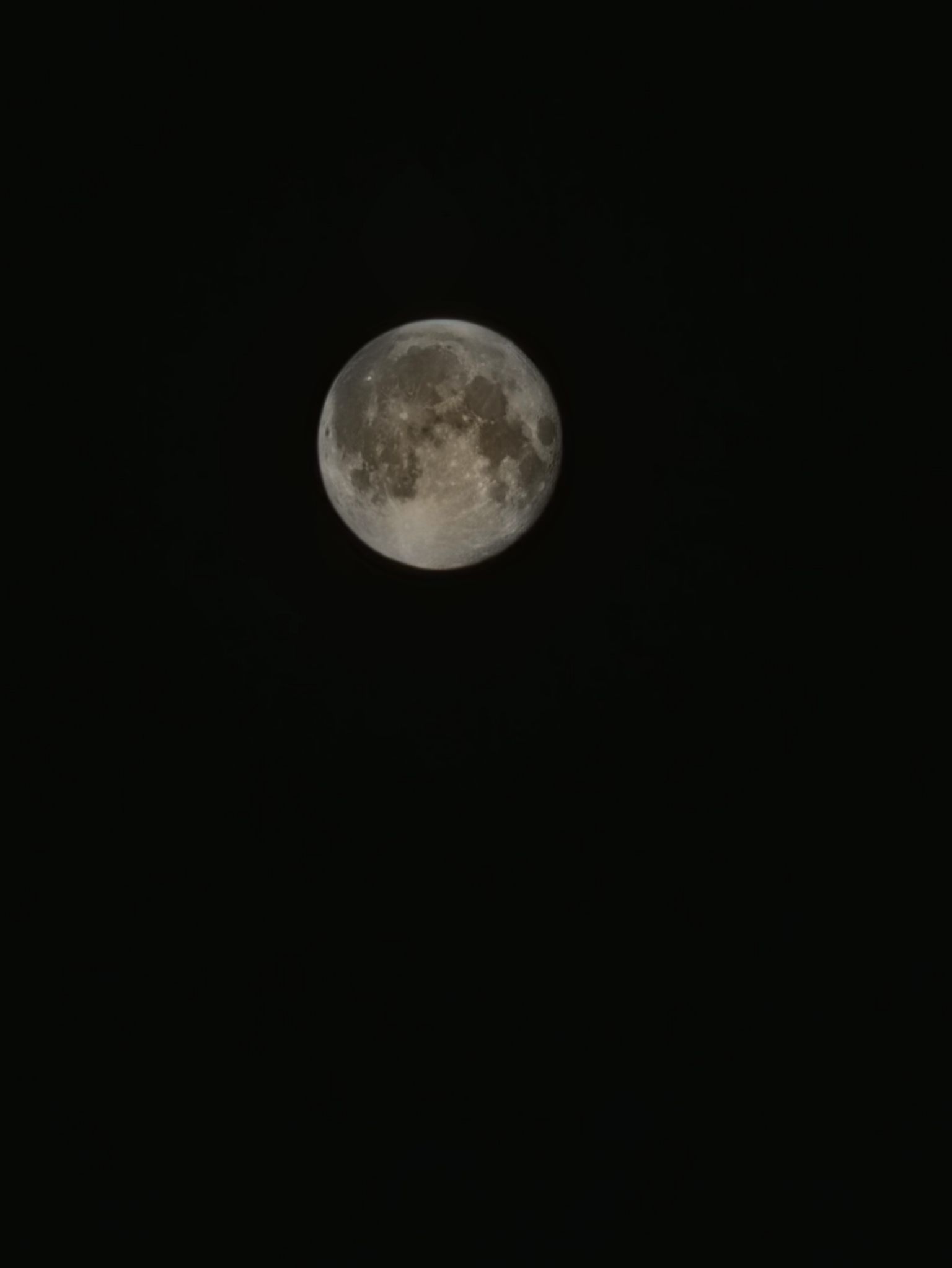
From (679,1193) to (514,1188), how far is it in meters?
0.81

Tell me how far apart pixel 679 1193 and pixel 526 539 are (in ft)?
10.7

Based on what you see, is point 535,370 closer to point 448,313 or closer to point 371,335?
point 448,313

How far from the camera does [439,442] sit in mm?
3035

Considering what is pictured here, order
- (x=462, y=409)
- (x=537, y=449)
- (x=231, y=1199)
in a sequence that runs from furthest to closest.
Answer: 1. (x=231, y=1199)
2. (x=537, y=449)
3. (x=462, y=409)

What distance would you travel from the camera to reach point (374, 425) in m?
3.12

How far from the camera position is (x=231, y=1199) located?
385 centimetres

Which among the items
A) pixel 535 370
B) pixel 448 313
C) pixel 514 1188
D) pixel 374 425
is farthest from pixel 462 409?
pixel 514 1188

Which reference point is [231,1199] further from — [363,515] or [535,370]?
[535,370]

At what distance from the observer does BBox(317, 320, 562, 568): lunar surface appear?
10.0 feet

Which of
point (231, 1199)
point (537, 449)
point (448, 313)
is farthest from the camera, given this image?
point (231, 1199)

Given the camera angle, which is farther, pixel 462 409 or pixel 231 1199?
pixel 231 1199

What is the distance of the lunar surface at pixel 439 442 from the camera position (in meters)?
3.05

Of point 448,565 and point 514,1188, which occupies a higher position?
point 448,565

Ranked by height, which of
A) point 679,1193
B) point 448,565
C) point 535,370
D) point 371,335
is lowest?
point 679,1193
